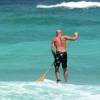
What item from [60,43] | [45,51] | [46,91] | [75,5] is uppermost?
[75,5]

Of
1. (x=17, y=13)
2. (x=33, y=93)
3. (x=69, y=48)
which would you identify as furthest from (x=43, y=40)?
(x=17, y=13)

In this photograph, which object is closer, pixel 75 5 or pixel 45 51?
pixel 45 51

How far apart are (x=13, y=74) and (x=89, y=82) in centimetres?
273

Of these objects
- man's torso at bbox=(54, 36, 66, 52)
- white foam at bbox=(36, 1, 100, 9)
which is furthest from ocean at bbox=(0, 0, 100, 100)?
man's torso at bbox=(54, 36, 66, 52)

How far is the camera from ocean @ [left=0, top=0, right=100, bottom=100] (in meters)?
15.8

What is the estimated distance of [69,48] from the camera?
80.7ft

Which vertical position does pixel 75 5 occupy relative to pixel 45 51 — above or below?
above

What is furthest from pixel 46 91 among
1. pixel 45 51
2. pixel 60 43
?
pixel 45 51

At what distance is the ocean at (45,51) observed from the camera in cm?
1578

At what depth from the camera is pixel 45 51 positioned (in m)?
23.9

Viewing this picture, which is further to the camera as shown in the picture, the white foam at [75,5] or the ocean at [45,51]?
the white foam at [75,5]

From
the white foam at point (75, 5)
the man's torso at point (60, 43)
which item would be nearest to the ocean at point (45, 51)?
the white foam at point (75, 5)

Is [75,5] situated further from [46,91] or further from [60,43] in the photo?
[46,91]

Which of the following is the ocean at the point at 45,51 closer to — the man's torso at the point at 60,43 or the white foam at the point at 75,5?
the white foam at the point at 75,5
